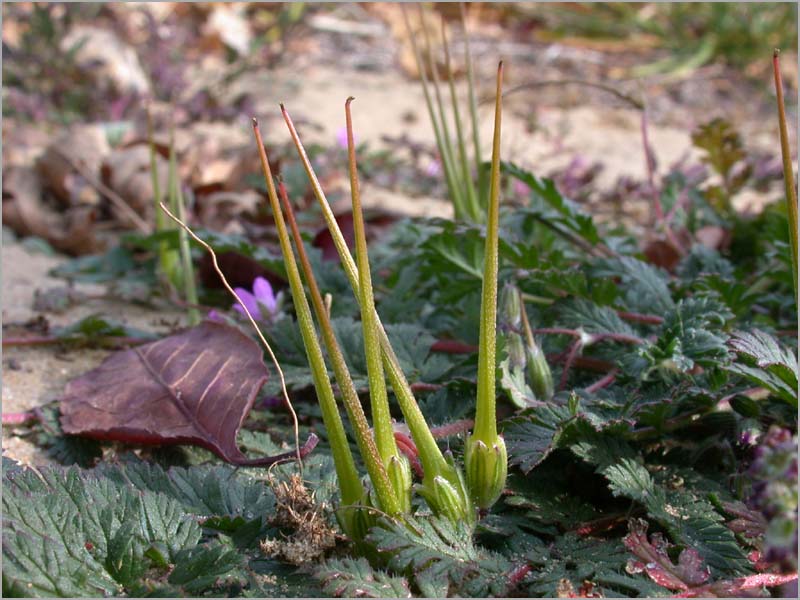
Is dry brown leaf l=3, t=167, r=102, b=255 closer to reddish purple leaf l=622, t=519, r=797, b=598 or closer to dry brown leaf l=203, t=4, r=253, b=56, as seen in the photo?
reddish purple leaf l=622, t=519, r=797, b=598

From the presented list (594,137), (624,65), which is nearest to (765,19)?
(624,65)

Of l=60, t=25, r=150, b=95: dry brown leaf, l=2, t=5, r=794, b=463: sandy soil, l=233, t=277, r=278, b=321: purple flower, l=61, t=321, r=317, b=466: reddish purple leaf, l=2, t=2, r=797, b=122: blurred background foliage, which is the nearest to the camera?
l=61, t=321, r=317, b=466: reddish purple leaf

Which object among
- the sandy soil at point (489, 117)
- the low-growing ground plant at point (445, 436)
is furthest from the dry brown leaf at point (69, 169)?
the low-growing ground plant at point (445, 436)

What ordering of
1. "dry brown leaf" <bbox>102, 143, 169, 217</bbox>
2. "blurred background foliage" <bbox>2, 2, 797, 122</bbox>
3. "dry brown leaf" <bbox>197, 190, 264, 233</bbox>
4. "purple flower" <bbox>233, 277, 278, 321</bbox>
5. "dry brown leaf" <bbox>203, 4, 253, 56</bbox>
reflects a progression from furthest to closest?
"dry brown leaf" <bbox>203, 4, 253, 56</bbox>, "blurred background foliage" <bbox>2, 2, 797, 122</bbox>, "dry brown leaf" <bbox>102, 143, 169, 217</bbox>, "dry brown leaf" <bbox>197, 190, 264, 233</bbox>, "purple flower" <bbox>233, 277, 278, 321</bbox>

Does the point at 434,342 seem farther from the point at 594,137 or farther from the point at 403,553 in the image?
the point at 594,137

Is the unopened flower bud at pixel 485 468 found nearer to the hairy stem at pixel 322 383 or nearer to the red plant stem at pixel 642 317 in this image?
the hairy stem at pixel 322 383

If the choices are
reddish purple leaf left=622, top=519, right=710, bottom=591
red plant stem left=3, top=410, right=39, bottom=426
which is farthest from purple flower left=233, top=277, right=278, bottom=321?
reddish purple leaf left=622, top=519, right=710, bottom=591
